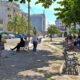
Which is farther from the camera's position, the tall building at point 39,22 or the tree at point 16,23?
the tall building at point 39,22

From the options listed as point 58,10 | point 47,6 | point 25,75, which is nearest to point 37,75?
point 25,75

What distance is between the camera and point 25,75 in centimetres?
747

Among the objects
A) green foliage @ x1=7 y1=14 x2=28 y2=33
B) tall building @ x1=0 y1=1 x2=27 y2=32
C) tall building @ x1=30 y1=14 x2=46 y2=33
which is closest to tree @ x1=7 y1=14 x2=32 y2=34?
green foliage @ x1=7 y1=14 x2=28 y2=33

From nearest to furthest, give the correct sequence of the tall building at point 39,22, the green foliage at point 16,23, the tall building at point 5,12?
the green foliage at point 16,23
the tall building at point 5,12
the tall building at point 39,22

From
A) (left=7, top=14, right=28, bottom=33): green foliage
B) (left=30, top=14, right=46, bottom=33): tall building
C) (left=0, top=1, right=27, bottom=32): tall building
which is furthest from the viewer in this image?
(left=30, top=14, right=46, bottom=33): tall building

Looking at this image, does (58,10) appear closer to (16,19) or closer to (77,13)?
(77,13)

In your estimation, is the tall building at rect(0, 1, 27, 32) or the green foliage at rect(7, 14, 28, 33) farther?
the tall building at rect(0, 1, 27, 32)

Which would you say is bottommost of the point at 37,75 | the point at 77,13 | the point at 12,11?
the point at 37,75

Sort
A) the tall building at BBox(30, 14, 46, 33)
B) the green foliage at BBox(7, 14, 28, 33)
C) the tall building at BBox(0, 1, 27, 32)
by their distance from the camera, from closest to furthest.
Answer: the green foliage at BBox(7, 14, 28, 33) < the tall building at BBox(0, 1, 27, 32) < the tall building at BBox(30, 14, 46, 33)

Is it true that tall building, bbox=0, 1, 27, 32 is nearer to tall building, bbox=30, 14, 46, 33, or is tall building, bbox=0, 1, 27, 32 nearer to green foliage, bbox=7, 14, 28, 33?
green foliage, bbox=7, 14, 28, 33

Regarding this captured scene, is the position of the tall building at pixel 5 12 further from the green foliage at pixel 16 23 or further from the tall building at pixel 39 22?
the tall building at pixel 39 22

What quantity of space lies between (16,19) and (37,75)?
223ft

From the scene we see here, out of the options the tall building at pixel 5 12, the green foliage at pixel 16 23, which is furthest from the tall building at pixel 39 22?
the green foliage at pixel 16 23

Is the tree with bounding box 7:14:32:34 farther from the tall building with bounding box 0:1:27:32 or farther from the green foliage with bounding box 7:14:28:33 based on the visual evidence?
the tall building with bounding box 0:1:27:32
